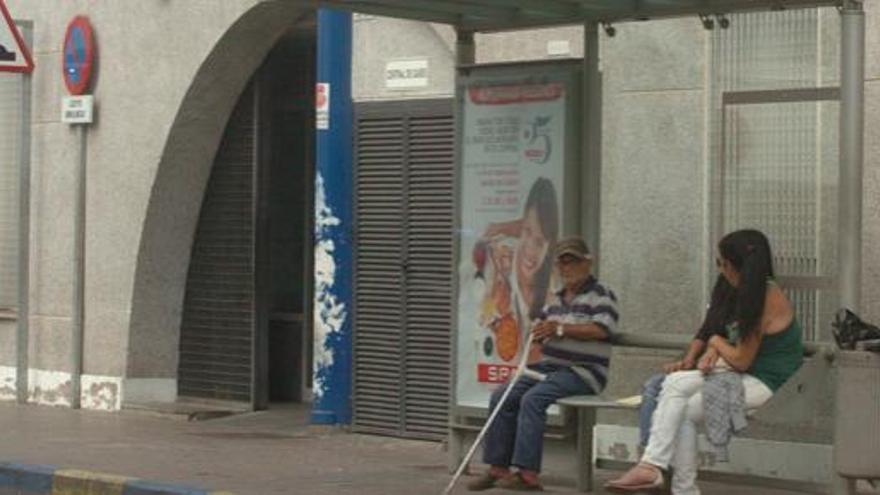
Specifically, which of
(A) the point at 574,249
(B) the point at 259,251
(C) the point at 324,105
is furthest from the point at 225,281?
(A) the point at 574,249

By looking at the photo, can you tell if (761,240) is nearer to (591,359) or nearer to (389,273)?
(591,359)

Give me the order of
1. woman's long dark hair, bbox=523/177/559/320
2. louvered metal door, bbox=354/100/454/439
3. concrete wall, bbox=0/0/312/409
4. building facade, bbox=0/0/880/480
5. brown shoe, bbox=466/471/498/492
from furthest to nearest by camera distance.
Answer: concrete wall, bbox=0/0/312/409
louvered metal door, bbox=354/100/454/439
woman's long dark hair, bbox=523/177/559/320
building facade, bbox=0/0/880/480
brown shoe, bbox=466/471/498/492

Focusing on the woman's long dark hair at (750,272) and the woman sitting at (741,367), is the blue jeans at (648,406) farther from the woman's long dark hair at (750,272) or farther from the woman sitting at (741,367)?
the woman's long dark hair at (750,272)

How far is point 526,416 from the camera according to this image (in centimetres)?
999

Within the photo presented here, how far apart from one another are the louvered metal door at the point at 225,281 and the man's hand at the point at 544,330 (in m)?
5.62

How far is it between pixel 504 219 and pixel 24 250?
23.2ft

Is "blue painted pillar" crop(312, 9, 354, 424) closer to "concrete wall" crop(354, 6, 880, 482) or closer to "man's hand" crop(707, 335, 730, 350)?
"concrete wall" crop(354, 6, 880, 482)

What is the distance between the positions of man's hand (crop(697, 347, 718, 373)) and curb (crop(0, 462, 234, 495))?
8.74ft

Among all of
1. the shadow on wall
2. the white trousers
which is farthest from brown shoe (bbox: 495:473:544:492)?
the shadow on wall

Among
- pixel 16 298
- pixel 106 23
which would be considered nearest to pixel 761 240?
pixel 106 23

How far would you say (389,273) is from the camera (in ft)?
44.9

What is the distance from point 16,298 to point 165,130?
8.32ft

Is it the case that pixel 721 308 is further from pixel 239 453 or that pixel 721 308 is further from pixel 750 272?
pixel 239 453

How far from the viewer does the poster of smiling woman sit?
34.2ft
